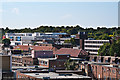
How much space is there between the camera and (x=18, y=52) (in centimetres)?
9600

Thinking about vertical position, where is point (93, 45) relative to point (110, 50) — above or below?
above

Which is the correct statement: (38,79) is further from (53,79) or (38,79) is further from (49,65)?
(49,65)

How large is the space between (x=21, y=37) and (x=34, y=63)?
95.9m

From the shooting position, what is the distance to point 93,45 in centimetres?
12569

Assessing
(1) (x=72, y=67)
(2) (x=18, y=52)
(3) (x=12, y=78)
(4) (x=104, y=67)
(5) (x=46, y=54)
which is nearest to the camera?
(3) (x=12, y=78)

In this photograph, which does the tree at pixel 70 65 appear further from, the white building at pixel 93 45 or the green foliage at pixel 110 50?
the white building at pixel 93 45

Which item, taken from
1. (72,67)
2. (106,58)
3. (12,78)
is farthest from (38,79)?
(106,58)

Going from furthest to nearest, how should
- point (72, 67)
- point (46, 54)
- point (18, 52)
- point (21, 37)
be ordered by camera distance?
1. point (21, 37)
2. point (18, 52)
3. point (46, 54)
4. point (72, 67)

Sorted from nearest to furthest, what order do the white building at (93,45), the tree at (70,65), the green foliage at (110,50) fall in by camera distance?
the tree at (70,65), the green foliage at (110,50), the white building at (93,45)

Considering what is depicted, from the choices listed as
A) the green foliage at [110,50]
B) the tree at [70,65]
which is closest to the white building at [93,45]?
the green foliage at [110,50]

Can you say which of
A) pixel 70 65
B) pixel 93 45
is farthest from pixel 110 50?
pixel 70 65

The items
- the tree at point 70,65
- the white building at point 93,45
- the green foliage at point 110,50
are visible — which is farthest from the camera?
the white building at point 93,45

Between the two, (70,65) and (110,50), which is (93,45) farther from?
(70,65)

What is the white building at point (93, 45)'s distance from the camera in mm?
123731
